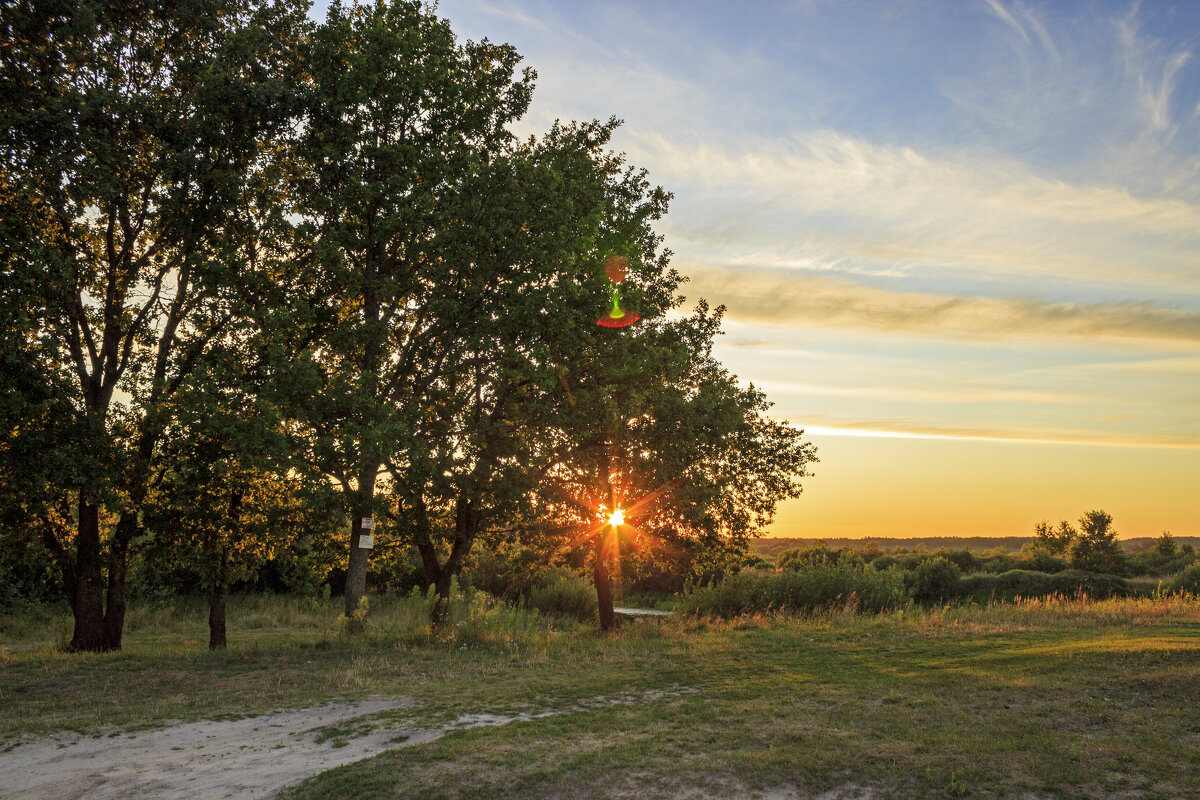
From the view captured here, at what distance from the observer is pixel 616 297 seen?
20.8 meters

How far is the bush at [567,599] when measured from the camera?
32.7m

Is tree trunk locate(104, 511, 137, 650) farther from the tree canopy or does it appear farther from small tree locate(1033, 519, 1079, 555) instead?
small tree locate(1033, 519, 1079, 555)

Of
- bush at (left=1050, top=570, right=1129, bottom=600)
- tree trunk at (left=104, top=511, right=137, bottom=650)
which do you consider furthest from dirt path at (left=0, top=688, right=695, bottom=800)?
bush at (left=1050, top=570, right=1129, bottom=600)

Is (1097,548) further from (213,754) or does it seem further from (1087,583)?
(213,754)

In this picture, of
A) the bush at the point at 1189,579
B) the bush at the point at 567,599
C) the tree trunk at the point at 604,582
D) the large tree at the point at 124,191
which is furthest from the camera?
the bush at the point at 1189,579

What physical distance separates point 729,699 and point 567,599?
2306 centimetres

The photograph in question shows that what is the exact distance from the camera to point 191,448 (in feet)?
56.7

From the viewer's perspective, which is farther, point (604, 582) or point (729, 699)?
point (604, 582)

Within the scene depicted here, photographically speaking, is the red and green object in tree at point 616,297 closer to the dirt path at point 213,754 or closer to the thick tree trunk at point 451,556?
the thick tree trunk at point 451,556

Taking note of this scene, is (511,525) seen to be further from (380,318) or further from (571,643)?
(380,318)

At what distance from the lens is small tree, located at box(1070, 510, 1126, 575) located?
51.6 m

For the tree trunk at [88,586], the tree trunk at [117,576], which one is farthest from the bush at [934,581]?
the tree trunk at [88,586]

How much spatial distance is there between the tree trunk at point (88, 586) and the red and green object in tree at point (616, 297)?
12909mm

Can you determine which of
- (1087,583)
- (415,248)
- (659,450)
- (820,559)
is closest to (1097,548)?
(1087,583)
